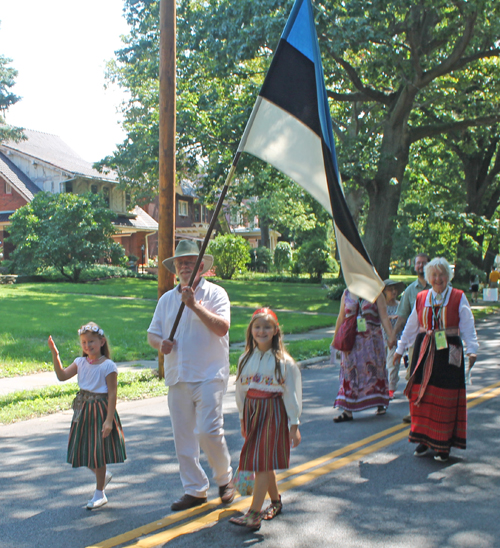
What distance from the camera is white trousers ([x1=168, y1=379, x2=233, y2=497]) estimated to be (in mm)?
4684

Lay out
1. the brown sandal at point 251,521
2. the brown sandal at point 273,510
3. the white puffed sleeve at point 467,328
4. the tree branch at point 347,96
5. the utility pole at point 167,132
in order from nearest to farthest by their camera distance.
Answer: the brown sandal at point 251,521, the brown sandal at point 273,510, the white puffed sleeve at point 467,328, the utility pole at point 167,132, the tree branch at point 347,96

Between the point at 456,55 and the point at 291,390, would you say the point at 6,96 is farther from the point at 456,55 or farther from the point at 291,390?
the point at 291,390

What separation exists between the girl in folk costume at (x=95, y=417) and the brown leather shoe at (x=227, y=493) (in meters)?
0.81

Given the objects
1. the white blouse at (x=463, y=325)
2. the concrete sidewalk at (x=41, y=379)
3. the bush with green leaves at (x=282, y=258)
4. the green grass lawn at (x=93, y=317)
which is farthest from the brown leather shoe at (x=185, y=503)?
the bush with green leaves at (x=282, y=258)

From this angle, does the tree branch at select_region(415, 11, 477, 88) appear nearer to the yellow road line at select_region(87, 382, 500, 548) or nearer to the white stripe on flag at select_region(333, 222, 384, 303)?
the yellow road line at select_region(87, 382, 500, 548)

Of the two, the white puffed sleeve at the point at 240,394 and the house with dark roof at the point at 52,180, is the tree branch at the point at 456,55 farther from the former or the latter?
the house with dark roof at the point at 52,180

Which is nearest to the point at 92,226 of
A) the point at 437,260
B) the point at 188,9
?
the point at 188,9

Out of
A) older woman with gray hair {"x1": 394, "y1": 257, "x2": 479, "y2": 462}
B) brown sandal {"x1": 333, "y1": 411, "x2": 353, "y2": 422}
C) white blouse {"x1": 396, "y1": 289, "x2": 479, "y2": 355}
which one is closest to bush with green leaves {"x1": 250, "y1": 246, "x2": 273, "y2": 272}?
brown sandal {"x1": 333, "y1": 411, "x2": 353, "y2": 422}

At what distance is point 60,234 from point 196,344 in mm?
29486

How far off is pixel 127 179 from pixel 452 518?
3419 cm

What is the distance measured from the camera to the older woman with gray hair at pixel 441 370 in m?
6.01

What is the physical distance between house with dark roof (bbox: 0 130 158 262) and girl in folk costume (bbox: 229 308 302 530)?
33.8m

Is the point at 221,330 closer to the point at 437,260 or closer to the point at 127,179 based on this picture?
the point at 437,260

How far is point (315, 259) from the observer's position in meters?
42.8
